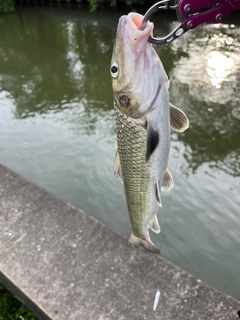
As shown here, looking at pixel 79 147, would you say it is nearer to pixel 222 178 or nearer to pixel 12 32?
pixel 222 178

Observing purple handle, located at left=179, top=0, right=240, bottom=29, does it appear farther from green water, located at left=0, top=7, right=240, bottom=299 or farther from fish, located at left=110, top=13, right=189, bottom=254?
green water, located at left=0, top=7, right=240, bottom=299

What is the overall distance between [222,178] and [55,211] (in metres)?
2.67

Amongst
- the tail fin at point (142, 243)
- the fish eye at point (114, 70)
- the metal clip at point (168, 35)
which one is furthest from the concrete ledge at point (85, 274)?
the metal clip at point (168, 35)

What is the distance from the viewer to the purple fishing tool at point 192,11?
134 cm

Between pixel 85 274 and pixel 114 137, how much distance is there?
11.3 feet

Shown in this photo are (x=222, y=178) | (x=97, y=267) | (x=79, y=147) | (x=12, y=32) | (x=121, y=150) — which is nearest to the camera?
(x=121, y=150)

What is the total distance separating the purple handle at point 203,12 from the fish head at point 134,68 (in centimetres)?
20

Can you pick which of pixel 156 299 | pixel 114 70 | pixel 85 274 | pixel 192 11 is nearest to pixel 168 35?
pixel 192 11

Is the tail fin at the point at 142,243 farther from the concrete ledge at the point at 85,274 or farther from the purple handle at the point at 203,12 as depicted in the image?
the purple handle at the point at 203,12

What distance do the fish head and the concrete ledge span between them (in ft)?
4.91

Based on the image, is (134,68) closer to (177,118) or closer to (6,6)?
(177,118)

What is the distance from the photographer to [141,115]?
1.55 m

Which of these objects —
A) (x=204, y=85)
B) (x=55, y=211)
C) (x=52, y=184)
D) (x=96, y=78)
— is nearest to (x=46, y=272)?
(x=55, y=211)

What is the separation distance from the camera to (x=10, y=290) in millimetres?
2783
